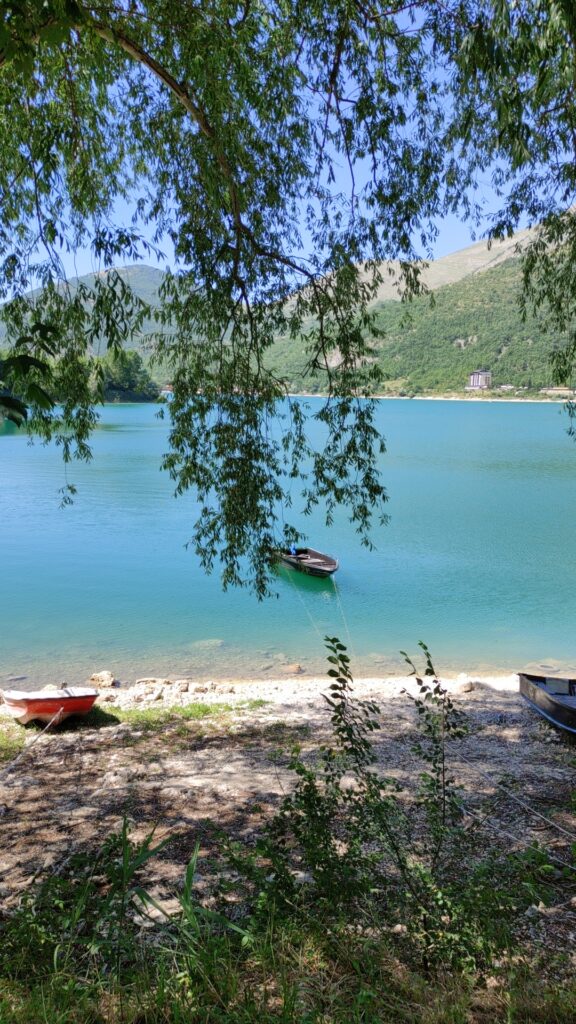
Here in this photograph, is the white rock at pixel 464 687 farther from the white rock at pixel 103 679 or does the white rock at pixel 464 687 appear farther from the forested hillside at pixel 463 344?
the forested hillside at pixel 463 344

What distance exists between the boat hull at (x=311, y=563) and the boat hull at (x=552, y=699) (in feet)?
26.9

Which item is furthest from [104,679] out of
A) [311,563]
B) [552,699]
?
[311,563]

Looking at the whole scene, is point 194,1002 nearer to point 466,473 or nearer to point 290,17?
point 290,17

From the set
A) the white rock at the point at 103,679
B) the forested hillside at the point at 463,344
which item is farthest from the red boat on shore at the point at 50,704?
the forested hillside at the point at 463,344

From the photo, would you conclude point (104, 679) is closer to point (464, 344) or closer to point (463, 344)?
point (464, 344)

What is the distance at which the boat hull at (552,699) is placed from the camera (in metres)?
6.97

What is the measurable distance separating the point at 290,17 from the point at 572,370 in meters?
4.08

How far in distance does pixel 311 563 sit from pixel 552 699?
954 cm

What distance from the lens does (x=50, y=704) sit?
293 inches

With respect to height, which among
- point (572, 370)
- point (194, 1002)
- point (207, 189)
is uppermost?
point (207, 189)

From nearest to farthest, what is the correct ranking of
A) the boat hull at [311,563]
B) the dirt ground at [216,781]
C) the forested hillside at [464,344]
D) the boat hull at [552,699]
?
the dirt ground at [216,781] < the boat hull at [552,699] < the boat hull at [311,563] < the forested hillside at [464,344]

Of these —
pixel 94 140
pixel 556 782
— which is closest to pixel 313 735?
pixel 556 782

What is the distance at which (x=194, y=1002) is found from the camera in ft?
7.01

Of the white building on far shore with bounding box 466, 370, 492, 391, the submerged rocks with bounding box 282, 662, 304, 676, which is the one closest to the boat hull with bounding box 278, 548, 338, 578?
the submerged rocks with bounding box 282, 662, 304, 676
